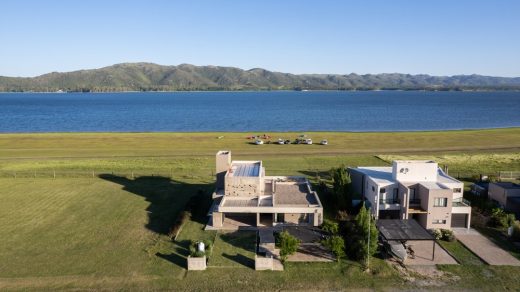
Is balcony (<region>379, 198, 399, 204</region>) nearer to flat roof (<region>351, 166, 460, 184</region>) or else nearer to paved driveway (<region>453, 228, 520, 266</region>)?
flat roof (<region>351, 166, 460, 184</region>)

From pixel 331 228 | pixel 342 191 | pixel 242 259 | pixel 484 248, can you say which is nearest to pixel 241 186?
pixel 242 259

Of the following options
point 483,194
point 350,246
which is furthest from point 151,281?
point 483,194

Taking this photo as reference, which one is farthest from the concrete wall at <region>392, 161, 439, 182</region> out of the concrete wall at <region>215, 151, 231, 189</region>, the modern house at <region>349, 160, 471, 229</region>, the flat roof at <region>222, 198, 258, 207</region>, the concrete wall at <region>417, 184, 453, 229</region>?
the concrete wall at <region>215, 151, 231, 189</region>

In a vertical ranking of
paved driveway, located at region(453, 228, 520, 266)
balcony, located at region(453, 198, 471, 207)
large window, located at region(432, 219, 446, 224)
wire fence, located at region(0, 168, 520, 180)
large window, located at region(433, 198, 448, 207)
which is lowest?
paved driveway, located at region(453, 228, 520, 266)

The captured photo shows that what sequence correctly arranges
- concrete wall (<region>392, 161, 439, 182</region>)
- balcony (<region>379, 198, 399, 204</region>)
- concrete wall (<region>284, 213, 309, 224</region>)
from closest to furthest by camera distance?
1. concrete wall (<region>284, 213, 309, 224</region>)
2. balcony (<region>379, 198, 399, 204</region>)
3. concrete wall (<region>392, 161, 439, 182</region>)

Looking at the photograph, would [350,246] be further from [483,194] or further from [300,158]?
[300,158]

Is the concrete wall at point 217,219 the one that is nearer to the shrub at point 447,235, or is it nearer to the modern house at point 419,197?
the modern house at point 419,197

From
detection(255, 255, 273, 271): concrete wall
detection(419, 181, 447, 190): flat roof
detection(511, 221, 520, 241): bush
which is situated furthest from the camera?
detection(419, 181, 447, 190): flat roof

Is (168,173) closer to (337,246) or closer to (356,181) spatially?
(356,181)
